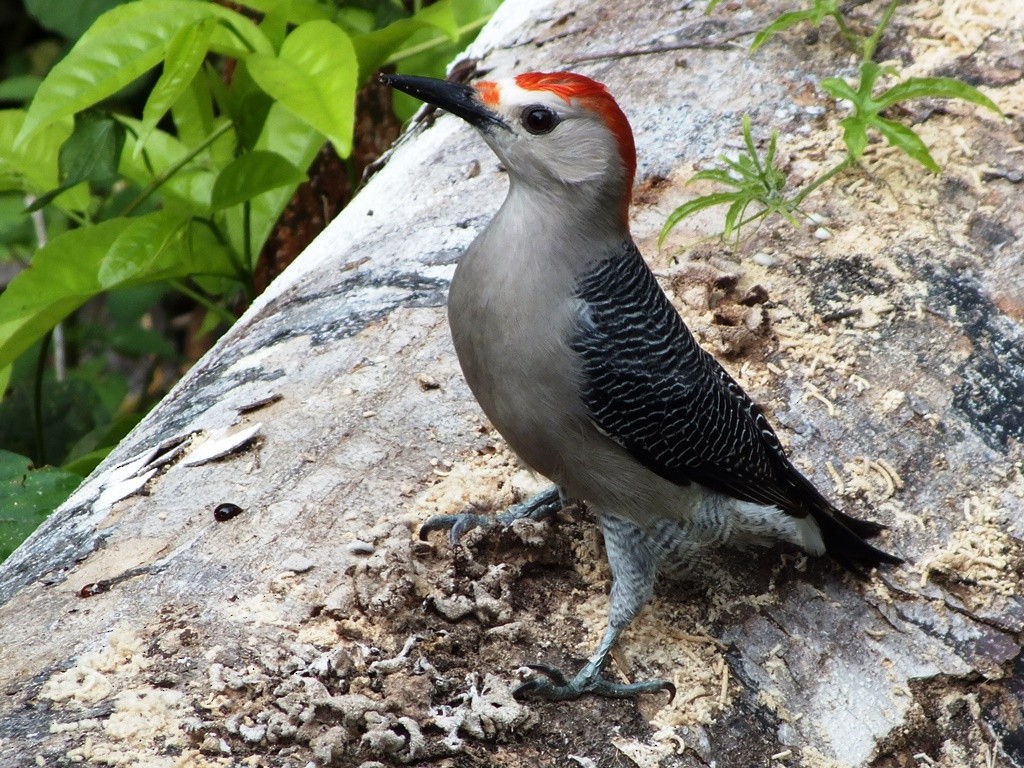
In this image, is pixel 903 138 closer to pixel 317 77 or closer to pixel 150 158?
pixel 317 77

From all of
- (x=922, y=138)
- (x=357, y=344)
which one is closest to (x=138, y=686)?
(x=357, y=344)

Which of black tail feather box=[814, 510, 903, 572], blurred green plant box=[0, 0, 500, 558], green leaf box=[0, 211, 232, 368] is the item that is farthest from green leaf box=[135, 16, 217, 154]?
black tail feather box=[814, 510, 903, 572]

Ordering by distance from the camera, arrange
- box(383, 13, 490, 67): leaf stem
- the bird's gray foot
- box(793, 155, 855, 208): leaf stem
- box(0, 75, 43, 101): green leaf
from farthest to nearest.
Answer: box(0, 75, 43, 101): green leaf, box(383, 13, 490, 67): leaf stem, box(793, 155, 855, 208): leaf stem, the bird's gray foot

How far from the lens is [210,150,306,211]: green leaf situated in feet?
14.3

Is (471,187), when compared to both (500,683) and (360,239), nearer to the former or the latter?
(360,239)

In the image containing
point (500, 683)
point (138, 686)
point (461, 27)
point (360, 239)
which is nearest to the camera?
point (138, 686)

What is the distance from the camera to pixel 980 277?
3.84 m

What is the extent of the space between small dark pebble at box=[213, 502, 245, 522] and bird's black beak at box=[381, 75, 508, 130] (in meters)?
1.30

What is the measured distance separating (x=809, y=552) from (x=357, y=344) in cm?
161

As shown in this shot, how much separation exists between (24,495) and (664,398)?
2.30 metres

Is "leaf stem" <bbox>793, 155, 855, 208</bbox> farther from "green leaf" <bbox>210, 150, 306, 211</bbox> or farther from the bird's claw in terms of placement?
"green leaf" <bbox>210, 150, 306, 211</bbox>

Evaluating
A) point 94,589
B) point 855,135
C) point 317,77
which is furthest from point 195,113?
point 855,135

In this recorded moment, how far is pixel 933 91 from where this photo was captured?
3.98 m

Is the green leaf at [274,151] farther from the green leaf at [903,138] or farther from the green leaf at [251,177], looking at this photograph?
the green leaf at [903,138]
